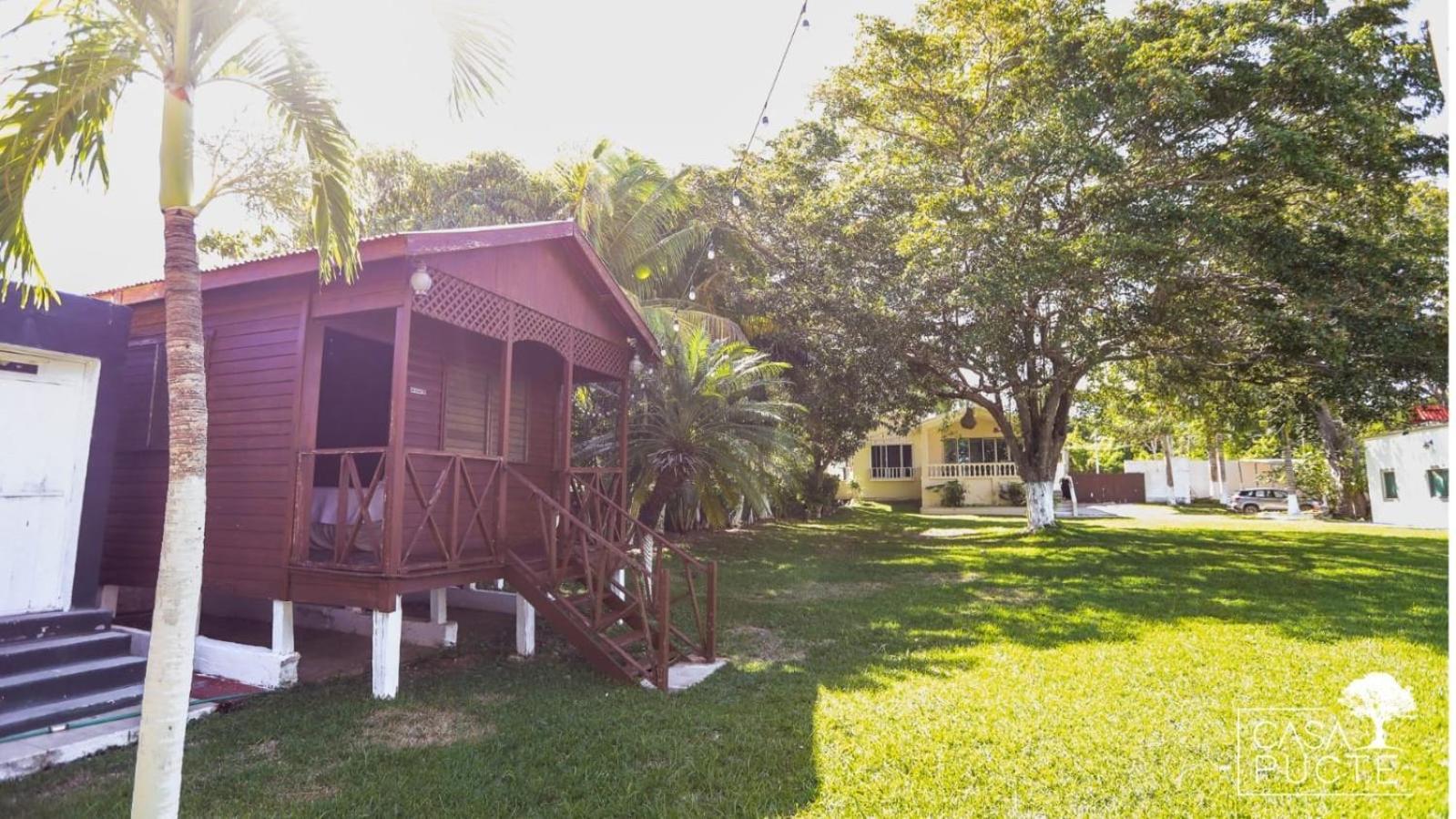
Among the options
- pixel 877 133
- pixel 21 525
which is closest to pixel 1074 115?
pixel 877 133

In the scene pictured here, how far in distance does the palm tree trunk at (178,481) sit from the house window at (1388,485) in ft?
90.9

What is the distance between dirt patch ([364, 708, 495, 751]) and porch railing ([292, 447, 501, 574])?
106 cm

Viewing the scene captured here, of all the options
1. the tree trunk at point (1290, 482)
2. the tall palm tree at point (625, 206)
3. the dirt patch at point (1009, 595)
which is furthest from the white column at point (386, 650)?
the tree trunk at point (1290, 482)

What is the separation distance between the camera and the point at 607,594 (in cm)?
710

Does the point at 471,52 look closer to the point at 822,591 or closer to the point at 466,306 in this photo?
the point at 466,306

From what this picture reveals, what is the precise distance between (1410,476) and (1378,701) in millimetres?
20722

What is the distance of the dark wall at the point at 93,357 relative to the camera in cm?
535

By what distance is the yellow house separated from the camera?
1172 inches

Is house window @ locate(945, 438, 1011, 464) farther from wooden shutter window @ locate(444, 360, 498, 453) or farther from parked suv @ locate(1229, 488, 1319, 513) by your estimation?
wooden shutter window @ locate(444, 360, 498, 453)

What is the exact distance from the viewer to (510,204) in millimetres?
17188

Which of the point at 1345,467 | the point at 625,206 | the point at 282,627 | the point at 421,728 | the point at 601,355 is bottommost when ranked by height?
the point at 421,728

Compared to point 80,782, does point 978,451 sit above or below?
above

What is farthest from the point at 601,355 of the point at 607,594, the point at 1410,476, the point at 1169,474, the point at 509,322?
the point at 1169,474

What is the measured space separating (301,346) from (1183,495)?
39.8 m
